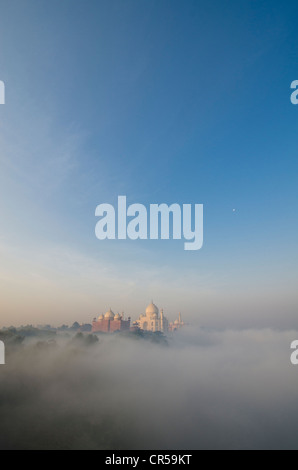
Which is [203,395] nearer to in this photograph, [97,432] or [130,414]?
[130,414]

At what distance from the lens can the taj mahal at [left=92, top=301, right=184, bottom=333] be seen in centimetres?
9169

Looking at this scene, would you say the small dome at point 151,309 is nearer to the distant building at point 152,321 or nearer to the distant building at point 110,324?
the distant building at point 152,321

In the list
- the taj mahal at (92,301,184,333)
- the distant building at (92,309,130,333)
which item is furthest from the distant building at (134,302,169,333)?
the distant building at (92,309,130,333)

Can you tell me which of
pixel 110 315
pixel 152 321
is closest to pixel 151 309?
pixel 152 321

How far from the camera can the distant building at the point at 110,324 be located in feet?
297

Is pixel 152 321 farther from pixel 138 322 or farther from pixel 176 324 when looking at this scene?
pixel 176 324

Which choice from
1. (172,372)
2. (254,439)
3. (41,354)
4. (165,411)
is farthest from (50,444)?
(172,372)

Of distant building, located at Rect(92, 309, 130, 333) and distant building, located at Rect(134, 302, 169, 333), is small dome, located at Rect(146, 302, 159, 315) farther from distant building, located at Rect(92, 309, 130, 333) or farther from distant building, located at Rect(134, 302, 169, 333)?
distant building, located at Rect(92, 309, 130, 333)

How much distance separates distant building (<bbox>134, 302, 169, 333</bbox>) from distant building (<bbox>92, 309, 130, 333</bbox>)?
1126 centimetres

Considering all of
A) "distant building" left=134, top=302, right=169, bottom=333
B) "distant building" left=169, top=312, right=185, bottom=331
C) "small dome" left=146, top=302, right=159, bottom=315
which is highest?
"small dome" left=146, top=302, right=159, bottom=315

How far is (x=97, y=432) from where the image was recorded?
37219 mm

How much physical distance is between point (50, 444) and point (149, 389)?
36.9 meters

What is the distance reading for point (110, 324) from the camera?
92.7 meters

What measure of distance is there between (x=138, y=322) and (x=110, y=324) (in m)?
16.6
